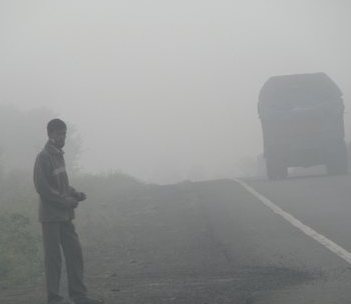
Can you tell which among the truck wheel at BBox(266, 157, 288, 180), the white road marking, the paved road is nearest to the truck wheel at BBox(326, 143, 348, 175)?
the truck wheel at BBox(266, 157, 288, 180)

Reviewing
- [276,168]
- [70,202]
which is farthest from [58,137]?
[276,168]

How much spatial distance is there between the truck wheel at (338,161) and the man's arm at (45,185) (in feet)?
55.8

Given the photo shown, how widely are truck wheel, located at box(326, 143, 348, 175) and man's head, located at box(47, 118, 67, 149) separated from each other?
16.8 metres

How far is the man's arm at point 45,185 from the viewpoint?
8.92 metres

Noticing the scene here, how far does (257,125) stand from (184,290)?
9916 cm

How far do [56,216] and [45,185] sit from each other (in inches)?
13.3

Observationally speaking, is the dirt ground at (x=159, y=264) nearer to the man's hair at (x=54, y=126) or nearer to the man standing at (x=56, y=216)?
the man standing at (x=56, y=216)

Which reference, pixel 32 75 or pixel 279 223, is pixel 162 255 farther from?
pixel 32 75

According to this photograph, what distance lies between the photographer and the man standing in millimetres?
8938

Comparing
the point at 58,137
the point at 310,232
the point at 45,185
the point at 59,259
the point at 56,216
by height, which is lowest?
the point at 310,232

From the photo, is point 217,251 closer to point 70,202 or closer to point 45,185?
point 70,202

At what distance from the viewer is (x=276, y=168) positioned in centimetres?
2567

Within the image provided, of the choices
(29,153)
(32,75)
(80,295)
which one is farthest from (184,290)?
(32,75)

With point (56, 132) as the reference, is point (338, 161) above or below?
below
